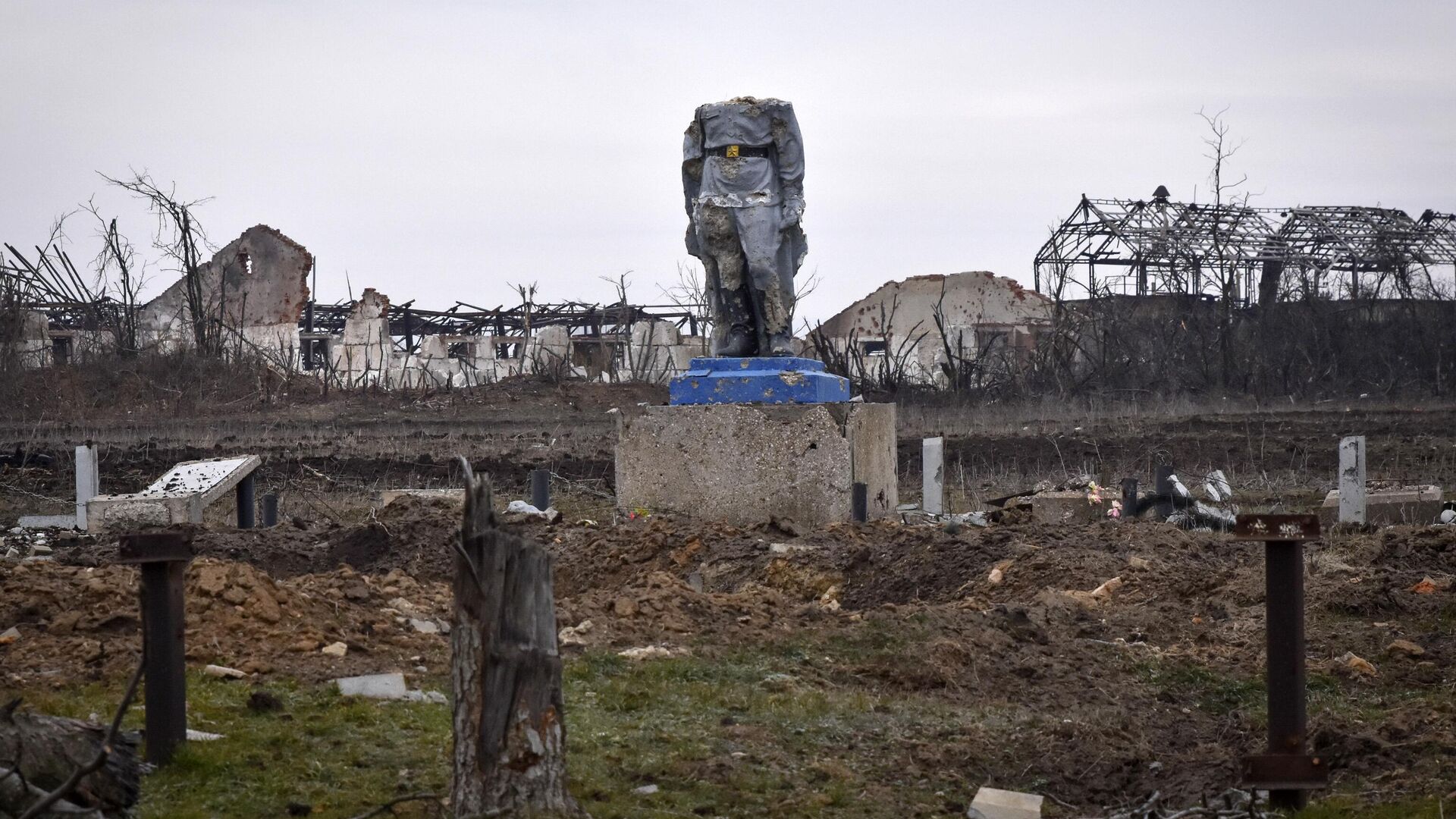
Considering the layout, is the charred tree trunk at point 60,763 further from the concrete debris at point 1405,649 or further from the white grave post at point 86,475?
the white grave post at point 86,475

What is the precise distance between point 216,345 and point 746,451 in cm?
2123

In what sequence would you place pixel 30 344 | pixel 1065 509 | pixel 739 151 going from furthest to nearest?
pixel 30 344 → pixel 1065 509 → pixel 739 151

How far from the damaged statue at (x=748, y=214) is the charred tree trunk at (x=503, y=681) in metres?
7.74

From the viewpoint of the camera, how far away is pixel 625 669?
6266 millimetres

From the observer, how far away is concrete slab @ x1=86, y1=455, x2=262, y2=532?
10.6m

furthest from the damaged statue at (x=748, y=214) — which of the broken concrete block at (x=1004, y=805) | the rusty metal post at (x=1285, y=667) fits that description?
the broken concrete block at (x=1004, y=805)

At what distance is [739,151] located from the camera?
1162 centimetres

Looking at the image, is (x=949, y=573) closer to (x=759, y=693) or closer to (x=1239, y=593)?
(x=1239, y=593)

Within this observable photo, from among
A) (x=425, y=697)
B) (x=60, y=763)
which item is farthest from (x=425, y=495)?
(x=60, y=763)

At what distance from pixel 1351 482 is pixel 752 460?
4532 millimetres

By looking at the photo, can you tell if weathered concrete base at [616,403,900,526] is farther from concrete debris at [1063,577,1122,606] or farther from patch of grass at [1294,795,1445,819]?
patch of grass at [1294,795,1445,819]

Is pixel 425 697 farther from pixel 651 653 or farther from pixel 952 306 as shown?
pixel 952 306

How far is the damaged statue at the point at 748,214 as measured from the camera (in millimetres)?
11562

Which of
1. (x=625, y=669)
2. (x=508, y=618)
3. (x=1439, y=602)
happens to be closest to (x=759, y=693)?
(x=625, y=669)
